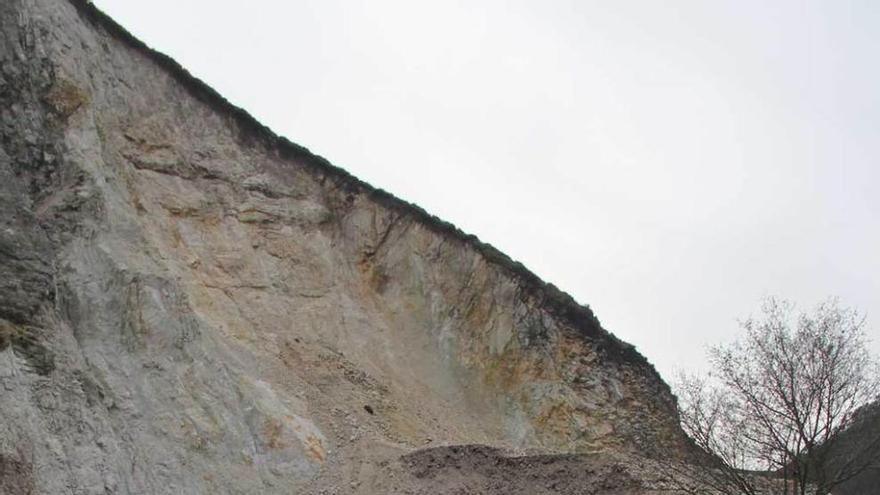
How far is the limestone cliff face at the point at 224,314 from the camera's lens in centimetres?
1328

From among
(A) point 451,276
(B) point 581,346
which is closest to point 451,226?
(A) point 451,276

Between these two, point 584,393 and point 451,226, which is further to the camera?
point 451,226

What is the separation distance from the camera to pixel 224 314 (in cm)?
1864

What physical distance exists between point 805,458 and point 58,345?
1096cm

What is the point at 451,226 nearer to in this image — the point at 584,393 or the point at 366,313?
the point at 366,313

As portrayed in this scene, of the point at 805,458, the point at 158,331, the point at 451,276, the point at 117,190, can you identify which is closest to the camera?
the point at 805,458

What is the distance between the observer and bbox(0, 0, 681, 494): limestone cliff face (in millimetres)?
13281

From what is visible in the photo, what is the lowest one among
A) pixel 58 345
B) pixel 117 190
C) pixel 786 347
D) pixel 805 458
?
pixel 58 345

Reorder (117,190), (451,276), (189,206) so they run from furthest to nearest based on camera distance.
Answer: (451,276), (189,206), (117,190)

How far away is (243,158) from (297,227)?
243 centimetres

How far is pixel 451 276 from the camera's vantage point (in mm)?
23625

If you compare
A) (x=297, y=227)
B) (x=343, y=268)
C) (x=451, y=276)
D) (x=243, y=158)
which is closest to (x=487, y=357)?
(x=451, y=276)

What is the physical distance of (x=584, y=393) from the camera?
22.4 meters

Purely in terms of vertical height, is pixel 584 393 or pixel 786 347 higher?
pixel 786 347
